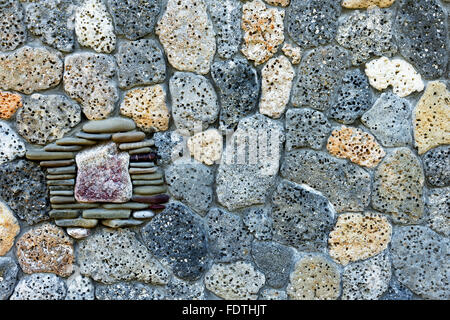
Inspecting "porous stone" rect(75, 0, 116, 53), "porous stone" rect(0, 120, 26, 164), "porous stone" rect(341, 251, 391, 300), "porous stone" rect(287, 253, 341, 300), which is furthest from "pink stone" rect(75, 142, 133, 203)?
"porous stone" rect(341, 251, 391, 300)

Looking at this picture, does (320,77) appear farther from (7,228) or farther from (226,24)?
(7,228)

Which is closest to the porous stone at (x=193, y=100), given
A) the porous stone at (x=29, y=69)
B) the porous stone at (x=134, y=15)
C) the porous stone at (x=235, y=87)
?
the porous stone at (x=235, y=87)

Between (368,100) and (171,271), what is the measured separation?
1.37 meters

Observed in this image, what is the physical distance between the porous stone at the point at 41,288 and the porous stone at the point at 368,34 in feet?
6.42

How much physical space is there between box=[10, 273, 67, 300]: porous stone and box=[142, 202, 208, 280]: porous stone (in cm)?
54

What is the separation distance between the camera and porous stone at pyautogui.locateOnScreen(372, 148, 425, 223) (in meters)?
2.50

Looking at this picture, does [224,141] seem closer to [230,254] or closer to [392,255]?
[230,254]

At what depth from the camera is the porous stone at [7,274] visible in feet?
8.61

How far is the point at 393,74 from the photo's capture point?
245 centimetres

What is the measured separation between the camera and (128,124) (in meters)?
2.51

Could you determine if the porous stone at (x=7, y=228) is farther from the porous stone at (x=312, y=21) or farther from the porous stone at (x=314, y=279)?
the porous stone at (x=312, y=21)

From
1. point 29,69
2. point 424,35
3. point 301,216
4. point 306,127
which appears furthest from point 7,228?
point 424,35

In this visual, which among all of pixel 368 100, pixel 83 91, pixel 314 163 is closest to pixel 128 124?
pixel 83 91

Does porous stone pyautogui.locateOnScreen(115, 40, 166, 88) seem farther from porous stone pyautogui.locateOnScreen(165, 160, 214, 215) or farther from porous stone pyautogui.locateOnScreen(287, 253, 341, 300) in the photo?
porous stone pyautogui.locateOnScreen(287, 253, 341, 300)
